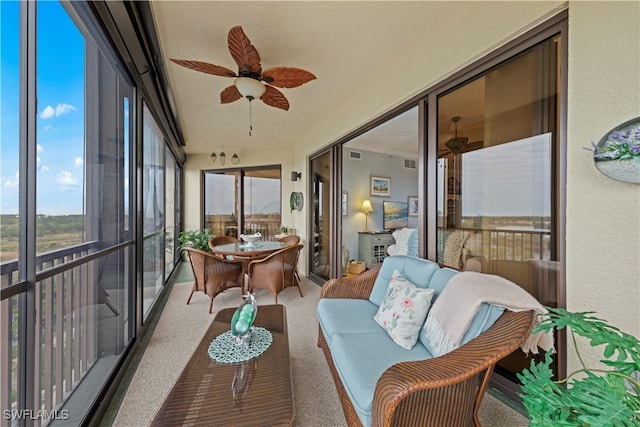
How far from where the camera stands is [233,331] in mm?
1496

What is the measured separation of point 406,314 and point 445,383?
0.61 metres

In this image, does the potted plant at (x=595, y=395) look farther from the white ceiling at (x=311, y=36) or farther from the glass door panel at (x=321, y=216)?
the glass door panel at (x=321, y=216)

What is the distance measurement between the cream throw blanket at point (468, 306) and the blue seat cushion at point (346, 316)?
16.4 inches

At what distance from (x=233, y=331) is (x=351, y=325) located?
79 centimetres

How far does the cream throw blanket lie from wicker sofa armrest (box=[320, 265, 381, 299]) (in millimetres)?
809

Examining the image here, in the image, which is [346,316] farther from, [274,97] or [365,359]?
[274,97]

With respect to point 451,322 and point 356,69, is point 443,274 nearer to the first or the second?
point 451,322

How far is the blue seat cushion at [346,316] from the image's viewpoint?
1.72m

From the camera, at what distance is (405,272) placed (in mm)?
2045

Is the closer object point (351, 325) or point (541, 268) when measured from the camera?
point (541, 268)

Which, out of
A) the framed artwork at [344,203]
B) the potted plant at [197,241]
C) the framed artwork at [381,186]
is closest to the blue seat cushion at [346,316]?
the framed artwork at [344,203]

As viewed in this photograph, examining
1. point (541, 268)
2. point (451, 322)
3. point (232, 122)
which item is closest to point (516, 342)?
point (451, 322)

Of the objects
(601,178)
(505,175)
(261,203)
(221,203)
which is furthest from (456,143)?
(221,203)

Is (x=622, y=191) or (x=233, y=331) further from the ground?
(x=622, y=191)
